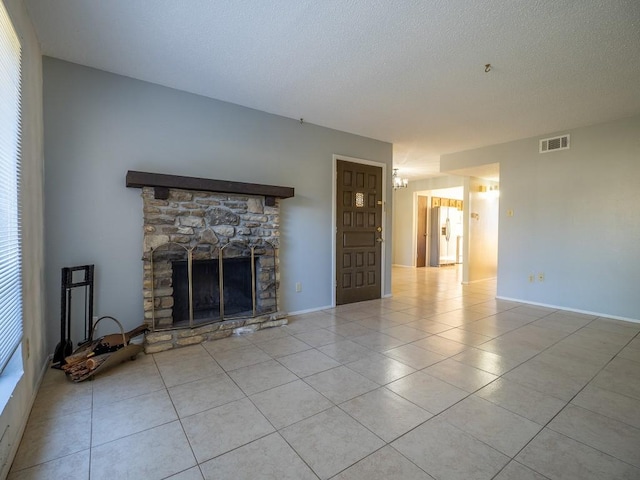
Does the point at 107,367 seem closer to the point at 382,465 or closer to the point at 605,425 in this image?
the point at 382,465

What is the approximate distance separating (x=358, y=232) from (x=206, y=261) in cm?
231

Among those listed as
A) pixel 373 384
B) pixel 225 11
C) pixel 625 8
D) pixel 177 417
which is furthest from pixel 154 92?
pixel 625 8

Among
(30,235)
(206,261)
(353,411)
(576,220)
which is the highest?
(576,220)

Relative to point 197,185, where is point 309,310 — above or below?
below

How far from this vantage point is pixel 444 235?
30.6ft

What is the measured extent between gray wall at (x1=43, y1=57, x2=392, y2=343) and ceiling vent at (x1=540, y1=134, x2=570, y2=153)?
3.94 m

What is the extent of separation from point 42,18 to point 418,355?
393 cm

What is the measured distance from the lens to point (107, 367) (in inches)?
93.5

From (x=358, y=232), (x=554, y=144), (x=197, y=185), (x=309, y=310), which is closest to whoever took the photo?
(x=197, y=185)

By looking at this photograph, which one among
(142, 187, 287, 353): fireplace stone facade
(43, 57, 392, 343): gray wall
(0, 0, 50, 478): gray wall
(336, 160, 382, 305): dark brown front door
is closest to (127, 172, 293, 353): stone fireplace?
(142, 187, 287, 353): fireplace stone facade

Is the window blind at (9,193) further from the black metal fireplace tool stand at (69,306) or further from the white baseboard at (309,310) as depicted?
the white baseboard at (309,310)

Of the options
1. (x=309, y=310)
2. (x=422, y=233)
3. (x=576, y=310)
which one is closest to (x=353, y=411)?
(x=309, y=310)

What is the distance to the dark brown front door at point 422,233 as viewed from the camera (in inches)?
352

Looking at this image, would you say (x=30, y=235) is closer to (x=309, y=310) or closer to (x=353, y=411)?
(x=353, y=411)
